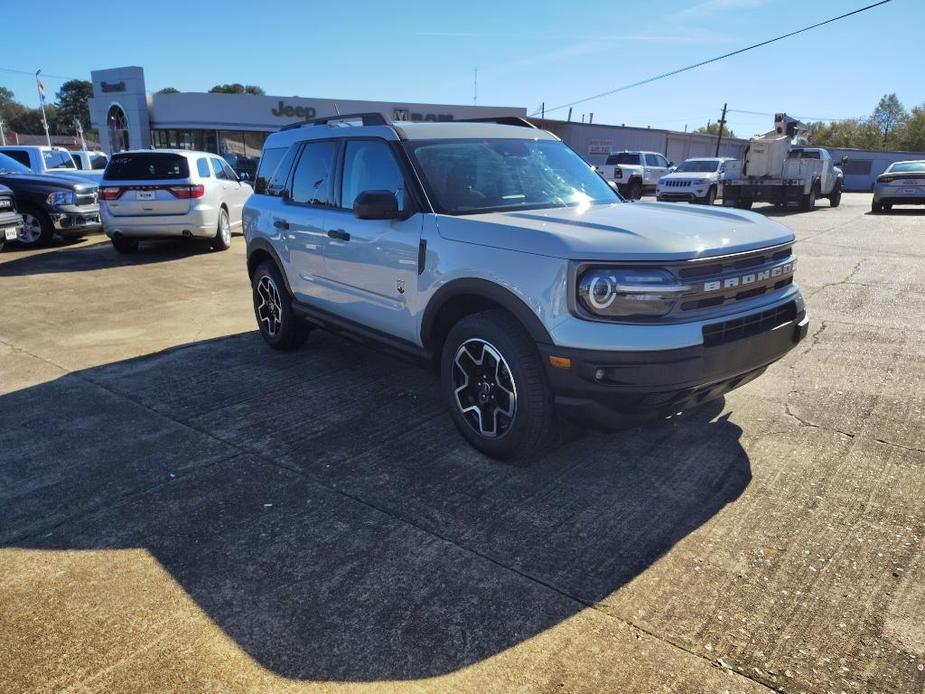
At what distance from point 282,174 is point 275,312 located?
120 centimetres

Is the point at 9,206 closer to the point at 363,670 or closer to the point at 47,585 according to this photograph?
the point at 47,585

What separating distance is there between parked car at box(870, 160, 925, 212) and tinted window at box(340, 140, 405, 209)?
1918cm

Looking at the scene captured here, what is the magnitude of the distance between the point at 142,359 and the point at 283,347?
1221 millimetres

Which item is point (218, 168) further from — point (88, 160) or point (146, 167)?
point (88, 160)

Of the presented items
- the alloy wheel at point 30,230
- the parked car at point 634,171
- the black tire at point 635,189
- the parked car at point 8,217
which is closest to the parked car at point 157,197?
the parked car at point 8,217

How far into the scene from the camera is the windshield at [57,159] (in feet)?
49.5

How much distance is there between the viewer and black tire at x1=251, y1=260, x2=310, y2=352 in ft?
18.6

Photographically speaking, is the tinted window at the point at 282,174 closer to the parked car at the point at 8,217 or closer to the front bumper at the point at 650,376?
the front bumper at the point at 650,376

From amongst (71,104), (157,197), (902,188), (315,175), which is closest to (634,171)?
(902,188)

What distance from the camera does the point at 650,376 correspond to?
3008 millimetres

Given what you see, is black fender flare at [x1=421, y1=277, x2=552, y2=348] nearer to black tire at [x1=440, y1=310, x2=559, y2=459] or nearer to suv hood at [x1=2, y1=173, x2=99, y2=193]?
black tire at [x1=440, y1=310, x2=559, y2=459]

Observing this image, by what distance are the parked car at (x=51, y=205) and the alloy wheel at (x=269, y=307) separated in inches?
326

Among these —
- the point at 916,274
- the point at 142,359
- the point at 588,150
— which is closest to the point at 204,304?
the point at 142,359

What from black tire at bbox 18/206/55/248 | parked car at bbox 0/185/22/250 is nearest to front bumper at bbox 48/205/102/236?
black tire at bbox 18/206/55/248
